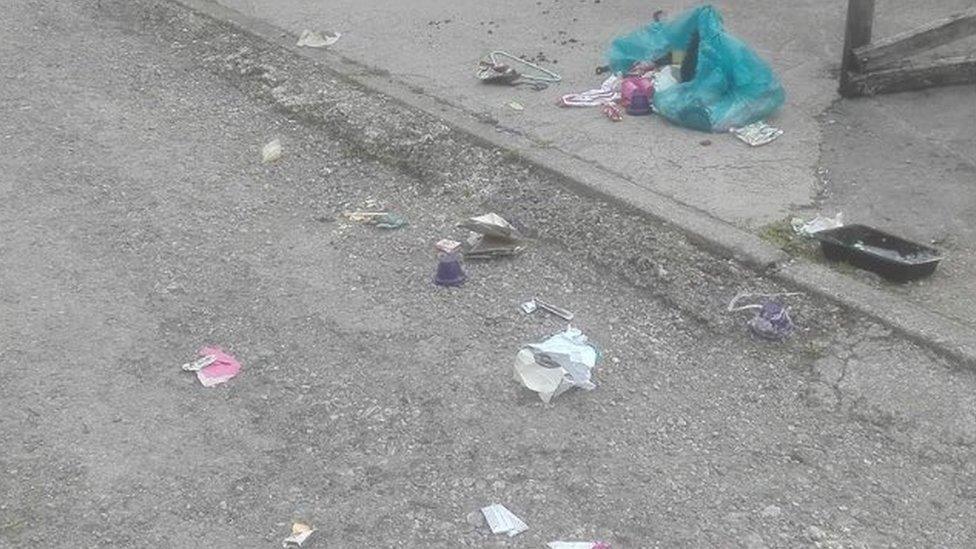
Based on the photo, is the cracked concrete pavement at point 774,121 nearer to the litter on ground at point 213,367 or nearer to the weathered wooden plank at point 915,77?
the weathered wooden plank at point 915,77

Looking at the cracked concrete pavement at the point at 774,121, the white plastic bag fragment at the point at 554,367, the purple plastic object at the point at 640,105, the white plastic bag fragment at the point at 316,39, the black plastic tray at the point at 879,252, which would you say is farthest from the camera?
the white plastic bag fragment at the point at 316,39

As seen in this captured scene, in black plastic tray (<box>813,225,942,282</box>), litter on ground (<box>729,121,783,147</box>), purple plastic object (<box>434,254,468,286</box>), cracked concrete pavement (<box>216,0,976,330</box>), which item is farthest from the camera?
litter on ground (<box>729,121,783,147</box>)

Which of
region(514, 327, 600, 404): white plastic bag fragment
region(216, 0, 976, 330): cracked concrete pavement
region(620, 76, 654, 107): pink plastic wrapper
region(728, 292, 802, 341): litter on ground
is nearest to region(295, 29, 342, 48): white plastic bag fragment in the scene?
region(216, 0, 976, 330): cracked concrete pavement

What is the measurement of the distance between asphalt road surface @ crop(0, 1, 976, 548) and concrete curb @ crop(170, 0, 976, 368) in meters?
0.08

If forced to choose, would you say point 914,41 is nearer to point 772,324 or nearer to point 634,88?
point 634,88

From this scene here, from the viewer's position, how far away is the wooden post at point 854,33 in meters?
5.44

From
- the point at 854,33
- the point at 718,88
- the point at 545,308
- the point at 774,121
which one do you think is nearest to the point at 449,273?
the point at 545,308

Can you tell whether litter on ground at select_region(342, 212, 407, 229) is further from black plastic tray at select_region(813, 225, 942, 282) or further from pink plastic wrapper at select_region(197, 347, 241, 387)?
black plastic tray at select_region(813, 225, 942, 282)

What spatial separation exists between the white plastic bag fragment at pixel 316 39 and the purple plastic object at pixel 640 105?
2301mm

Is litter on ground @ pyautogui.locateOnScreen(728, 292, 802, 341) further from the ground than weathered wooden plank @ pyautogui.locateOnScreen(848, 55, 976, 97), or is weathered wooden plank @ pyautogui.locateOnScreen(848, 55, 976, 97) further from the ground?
weathered wooden plank @ pyautogui.locateOnScreen(848, 55, 976, 97)

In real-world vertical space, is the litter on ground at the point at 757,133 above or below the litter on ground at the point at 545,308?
above

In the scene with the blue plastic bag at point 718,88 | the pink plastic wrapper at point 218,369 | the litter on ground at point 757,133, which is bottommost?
the pink plastic wrapper at point 218,369

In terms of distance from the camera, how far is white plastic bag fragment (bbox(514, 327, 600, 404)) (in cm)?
355

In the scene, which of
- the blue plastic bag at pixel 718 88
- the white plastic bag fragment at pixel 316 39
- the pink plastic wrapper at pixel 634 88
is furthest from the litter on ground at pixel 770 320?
the white plastic bag fragment at pixel 316 39
